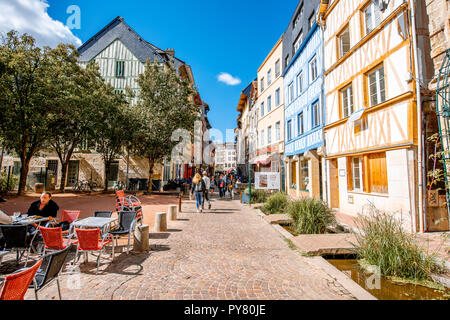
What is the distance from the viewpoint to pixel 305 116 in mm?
14070

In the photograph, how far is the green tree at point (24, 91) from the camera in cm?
1255

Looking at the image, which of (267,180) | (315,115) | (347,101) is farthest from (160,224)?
(315,115)

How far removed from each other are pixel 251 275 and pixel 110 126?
1709 cm

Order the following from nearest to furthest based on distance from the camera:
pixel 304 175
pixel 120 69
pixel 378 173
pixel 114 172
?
pixel 378 173 → pixel 304 175 → pixel 114 172 → pixel 120 69

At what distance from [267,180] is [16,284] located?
11.8 meters

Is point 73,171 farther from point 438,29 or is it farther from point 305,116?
point 438,29

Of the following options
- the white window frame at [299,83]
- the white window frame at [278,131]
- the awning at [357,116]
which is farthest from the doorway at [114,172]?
the awning at [357,116]

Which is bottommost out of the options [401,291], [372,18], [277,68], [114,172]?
[401,291]

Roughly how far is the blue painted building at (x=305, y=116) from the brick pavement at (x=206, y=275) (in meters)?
7.16

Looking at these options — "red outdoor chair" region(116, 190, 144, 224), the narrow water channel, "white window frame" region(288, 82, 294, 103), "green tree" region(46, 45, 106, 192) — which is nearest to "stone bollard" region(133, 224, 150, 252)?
"red outdoor chair" region(116, 190, 144, 224)

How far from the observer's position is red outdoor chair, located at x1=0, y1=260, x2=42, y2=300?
1.75 m

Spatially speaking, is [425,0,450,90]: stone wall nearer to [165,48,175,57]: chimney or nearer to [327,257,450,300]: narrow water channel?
[327,257,450,300]: narrow water channel

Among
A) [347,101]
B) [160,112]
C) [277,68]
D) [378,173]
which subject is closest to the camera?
[378,173]
